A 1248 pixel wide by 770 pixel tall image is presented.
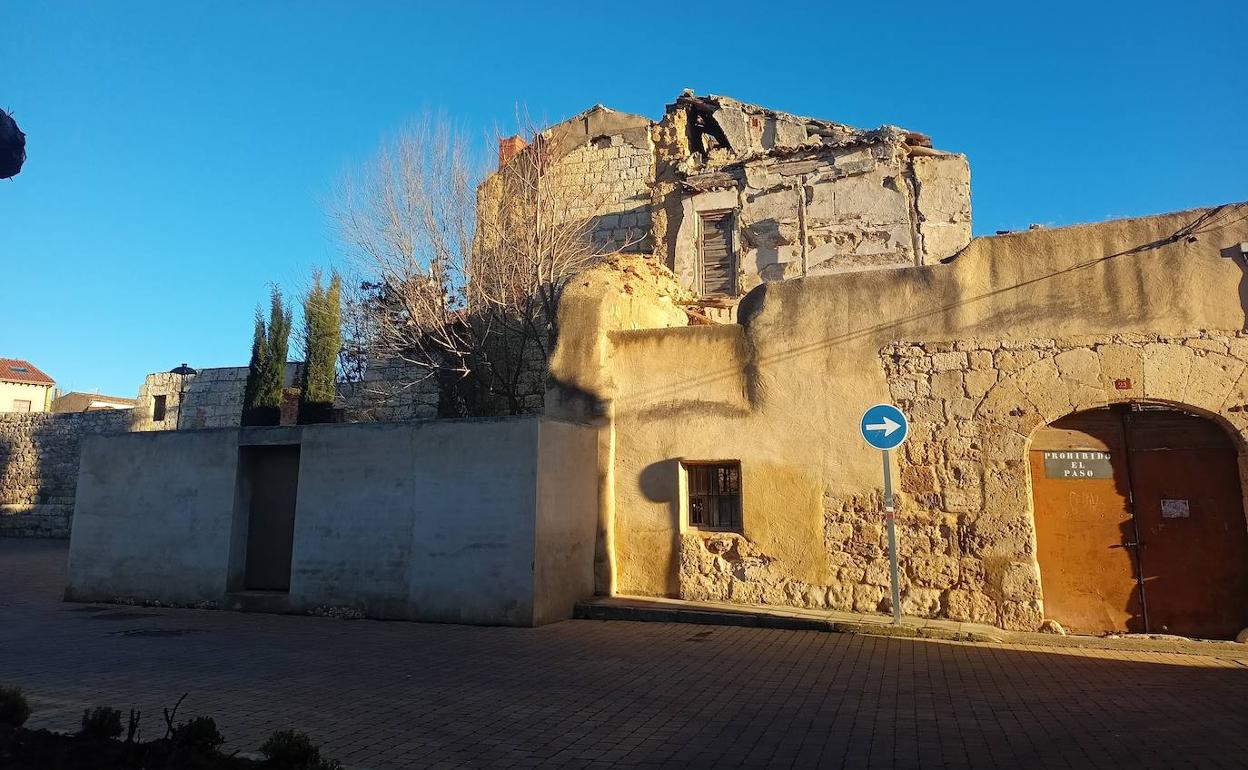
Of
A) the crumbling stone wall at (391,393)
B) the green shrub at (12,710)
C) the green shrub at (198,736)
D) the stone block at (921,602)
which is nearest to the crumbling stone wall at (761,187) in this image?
the crumbling stone wall at (391,393)

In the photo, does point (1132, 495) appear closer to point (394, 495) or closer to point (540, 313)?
point (394, 495)

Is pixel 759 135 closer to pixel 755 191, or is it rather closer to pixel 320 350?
pixel 755 191

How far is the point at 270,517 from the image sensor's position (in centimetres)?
1161

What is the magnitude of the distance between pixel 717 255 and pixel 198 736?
15.9 metres

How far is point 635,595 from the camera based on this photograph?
34.6ft

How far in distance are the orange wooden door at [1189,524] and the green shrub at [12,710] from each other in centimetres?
1009

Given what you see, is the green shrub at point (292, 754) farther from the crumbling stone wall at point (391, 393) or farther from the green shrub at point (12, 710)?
the crumbling stone wall at point (391, 393)

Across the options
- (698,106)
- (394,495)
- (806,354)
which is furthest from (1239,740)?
(698,106)

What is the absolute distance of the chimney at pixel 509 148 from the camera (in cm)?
1744

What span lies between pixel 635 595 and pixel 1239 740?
685cm

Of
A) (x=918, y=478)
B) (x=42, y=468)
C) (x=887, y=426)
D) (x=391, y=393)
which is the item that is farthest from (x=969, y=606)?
(x=42, y=468)

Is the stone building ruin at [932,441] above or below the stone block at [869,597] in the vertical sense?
above

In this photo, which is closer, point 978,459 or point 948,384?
point 978,459

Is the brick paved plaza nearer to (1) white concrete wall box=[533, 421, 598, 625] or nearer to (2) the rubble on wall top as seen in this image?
(1) white concrete wall box=[533, 421, 598, 625]
